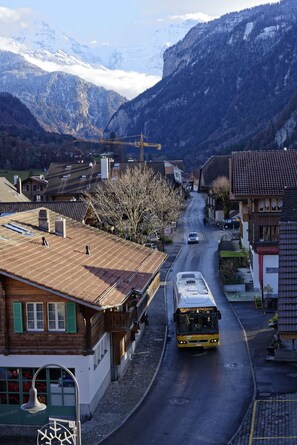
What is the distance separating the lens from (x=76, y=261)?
30.2 metres

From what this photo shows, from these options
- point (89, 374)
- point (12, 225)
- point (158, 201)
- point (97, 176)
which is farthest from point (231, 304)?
point (97, 176)

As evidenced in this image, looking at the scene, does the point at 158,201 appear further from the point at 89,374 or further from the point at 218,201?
the point at 89,374

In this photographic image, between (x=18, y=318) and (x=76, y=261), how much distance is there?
5.31 metres

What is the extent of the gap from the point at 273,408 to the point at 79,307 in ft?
28.0

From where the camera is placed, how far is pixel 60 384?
25438 millimetres

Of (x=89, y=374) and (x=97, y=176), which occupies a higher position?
(x=97, y=176)

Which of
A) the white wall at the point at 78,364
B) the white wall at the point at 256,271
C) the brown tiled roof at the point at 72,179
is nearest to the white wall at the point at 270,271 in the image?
the white wall at the point at 256,271

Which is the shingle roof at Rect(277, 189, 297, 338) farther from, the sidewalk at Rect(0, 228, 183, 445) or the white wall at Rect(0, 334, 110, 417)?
the white wall at Rect(0, 334, 110, 417)

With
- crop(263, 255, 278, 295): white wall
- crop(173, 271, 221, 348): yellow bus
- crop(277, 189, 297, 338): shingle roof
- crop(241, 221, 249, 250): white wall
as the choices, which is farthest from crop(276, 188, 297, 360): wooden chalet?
crop(241, 221, 249, 250): white wall

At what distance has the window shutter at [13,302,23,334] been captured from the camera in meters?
25.4

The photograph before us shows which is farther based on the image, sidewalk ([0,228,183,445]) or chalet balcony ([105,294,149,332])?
chalet balcony ([105,294,149,332])

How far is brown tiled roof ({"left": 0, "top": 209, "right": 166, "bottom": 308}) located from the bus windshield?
A: 2936mm

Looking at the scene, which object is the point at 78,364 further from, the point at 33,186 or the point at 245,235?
the point at 33,186

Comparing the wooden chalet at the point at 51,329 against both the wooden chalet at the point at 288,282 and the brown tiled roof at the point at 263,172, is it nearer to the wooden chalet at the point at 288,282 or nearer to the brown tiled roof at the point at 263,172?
the wooden chalet at the point at 288,282
